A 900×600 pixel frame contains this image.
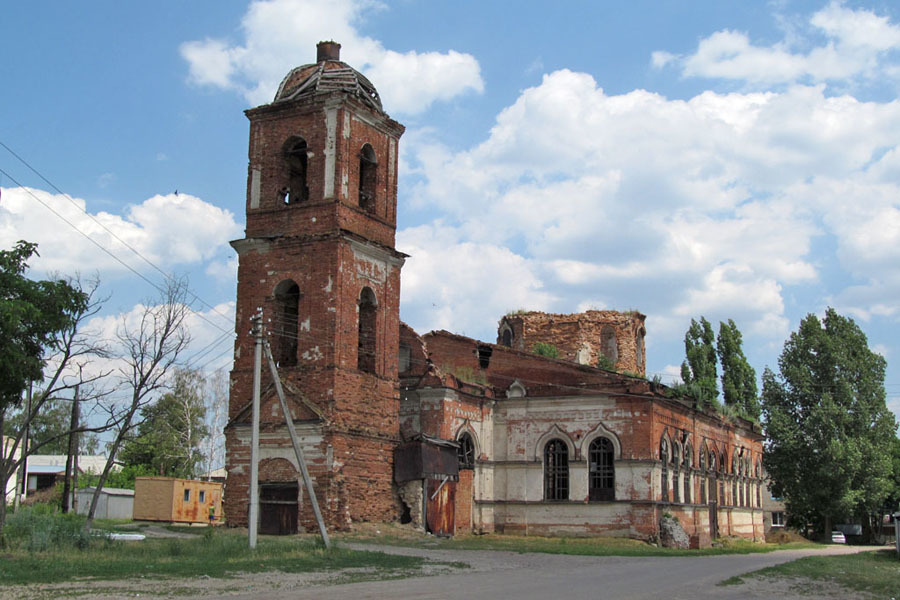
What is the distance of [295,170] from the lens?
31734 millimetres

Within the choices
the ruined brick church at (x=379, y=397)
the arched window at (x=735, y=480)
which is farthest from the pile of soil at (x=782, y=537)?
the ruined brick church at (x=379, y=397)

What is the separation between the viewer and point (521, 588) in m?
15.5

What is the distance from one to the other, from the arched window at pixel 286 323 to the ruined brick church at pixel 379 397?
44 millimetres

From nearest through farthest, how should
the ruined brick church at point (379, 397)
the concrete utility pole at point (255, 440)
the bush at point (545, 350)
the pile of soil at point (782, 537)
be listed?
the concrete utility pole at point (255, 440) < the ruined brick church at point (379, 397) < the bush at point (545, 350) < the pile of soil at point (782, 537)

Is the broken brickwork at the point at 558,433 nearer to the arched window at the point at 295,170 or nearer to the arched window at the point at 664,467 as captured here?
the arched window at the point at 664,467

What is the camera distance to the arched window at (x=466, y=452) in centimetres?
3294

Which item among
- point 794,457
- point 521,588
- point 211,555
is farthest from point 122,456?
point 521,588

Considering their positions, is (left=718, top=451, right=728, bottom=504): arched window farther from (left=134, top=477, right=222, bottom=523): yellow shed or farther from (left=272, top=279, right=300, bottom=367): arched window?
(left=134, top=477, right=222, bottom=523): yellow shed

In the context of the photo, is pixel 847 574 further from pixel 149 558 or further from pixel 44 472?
pixel 44 472

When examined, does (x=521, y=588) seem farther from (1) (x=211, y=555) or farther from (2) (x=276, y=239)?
(2) (x=276, y=239)

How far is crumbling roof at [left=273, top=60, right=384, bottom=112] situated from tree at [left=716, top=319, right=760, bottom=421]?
28.1 meters

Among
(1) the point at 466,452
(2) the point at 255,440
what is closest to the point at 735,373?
(1) the point at 466,452

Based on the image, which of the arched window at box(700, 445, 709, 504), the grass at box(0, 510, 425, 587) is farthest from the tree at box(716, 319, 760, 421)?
the grass at box(0, 510, 425, 587)

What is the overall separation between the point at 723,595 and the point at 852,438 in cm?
3510
